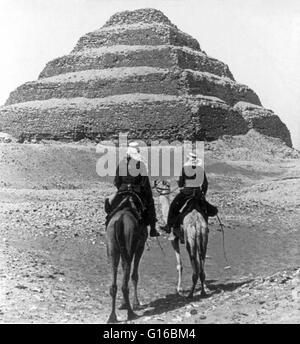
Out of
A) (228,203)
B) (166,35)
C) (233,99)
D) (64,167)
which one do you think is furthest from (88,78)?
(228,203)

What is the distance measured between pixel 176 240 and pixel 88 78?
47.4 metres

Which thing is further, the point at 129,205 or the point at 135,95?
the point at 135,95

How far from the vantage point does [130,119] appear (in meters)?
50.2

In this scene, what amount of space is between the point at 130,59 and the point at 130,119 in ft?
32.1

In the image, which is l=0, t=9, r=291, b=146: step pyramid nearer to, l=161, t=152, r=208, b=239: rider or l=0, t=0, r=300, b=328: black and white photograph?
l=0, t=0, r=300, b=328: black and white photograph

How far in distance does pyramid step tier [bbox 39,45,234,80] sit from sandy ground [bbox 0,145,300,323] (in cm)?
3545

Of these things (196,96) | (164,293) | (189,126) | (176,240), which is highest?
(196,96)

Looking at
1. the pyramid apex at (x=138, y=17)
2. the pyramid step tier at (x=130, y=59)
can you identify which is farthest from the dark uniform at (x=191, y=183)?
the pyramid apex at (x=138, y=17)

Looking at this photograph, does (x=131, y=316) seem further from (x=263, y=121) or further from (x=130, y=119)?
(x=263, y=121)

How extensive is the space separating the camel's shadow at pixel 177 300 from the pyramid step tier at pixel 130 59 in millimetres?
47536

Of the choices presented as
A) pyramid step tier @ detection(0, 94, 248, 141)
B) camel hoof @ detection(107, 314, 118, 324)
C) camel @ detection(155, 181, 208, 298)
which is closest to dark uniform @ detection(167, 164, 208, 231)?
camel @ detection(155, 181, 208, 298)

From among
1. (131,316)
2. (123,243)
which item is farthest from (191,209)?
(131,316)

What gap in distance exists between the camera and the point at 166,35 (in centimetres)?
6103

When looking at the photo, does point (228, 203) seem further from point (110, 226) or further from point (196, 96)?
point (196, 96)
